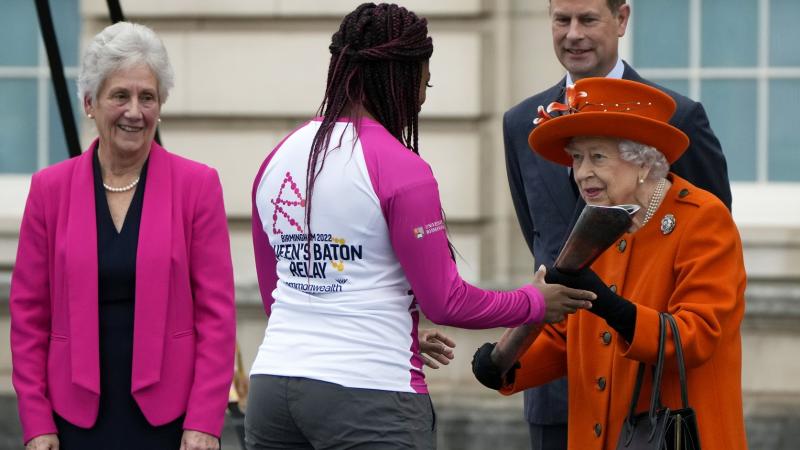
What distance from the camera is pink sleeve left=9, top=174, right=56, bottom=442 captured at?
471 cm

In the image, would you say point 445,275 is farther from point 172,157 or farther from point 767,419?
point 767,419

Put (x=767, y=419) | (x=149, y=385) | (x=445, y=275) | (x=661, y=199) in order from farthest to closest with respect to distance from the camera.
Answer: (x=767, y=419) → (x=149, y=385) → (x=661, y=199) → (x=445, y=275)

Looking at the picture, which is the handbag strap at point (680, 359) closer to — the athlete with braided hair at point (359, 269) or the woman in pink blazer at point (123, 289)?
the athlete with braided hair at point (359, 269)

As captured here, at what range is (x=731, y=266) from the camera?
426 centimetres

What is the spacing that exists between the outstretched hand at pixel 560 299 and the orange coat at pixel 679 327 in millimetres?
136

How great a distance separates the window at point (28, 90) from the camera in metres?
9.60

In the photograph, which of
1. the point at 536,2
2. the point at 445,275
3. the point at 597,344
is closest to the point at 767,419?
the point at 536,2

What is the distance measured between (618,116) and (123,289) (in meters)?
1.44

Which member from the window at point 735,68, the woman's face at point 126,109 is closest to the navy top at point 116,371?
the woman's face at point 126,109

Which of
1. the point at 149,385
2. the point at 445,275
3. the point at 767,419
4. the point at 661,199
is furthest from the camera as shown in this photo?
the point at 767,419

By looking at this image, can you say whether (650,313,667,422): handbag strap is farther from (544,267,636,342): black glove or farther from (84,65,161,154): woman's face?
(84,65,161,154): woman's face

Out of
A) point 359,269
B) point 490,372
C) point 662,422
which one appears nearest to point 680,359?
point 662,422

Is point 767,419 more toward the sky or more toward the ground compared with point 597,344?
more toward the ground

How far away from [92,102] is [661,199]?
64.6 inches
